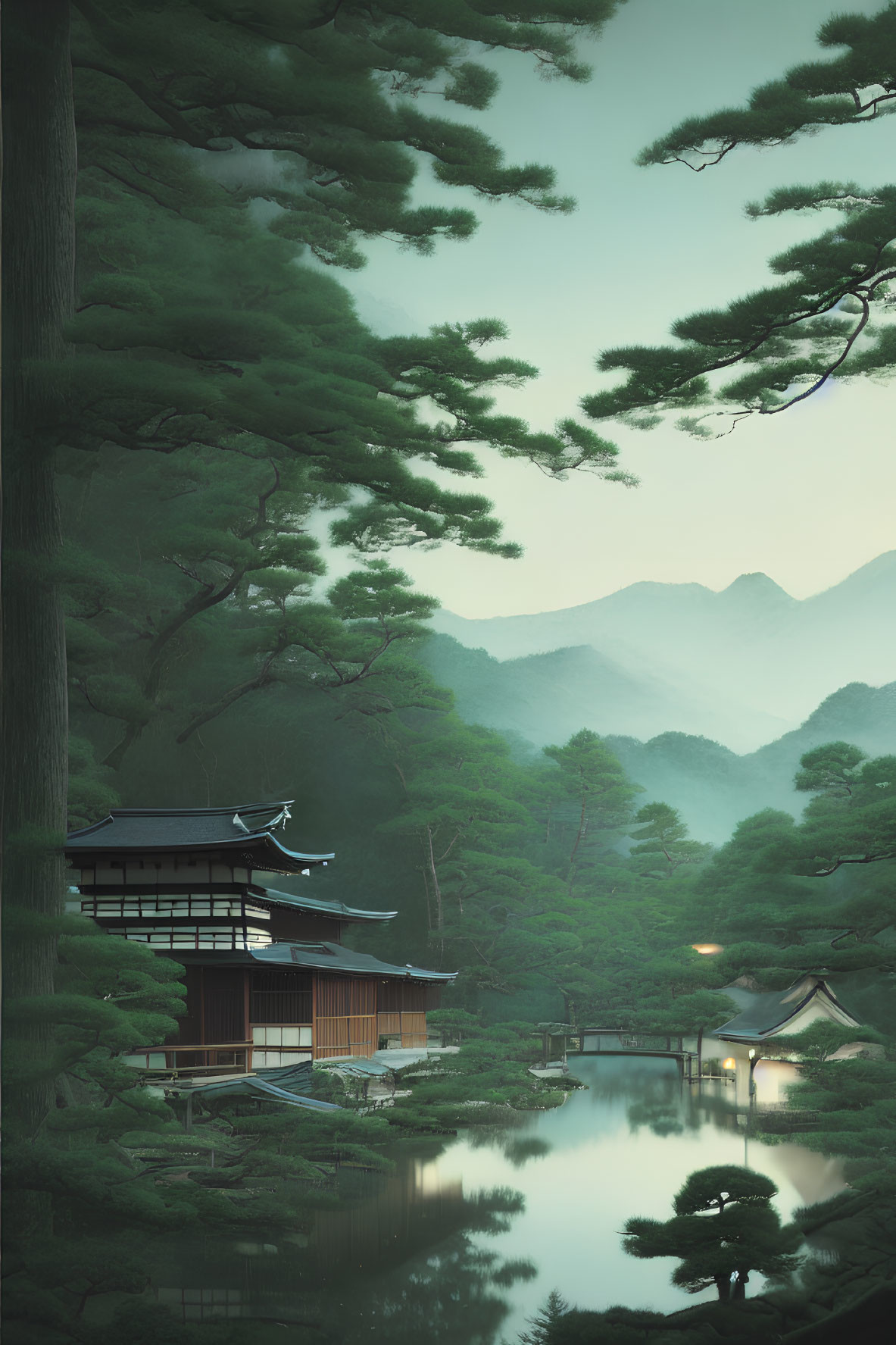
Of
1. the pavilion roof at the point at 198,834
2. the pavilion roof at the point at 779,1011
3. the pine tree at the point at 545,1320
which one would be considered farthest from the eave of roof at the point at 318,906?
the pine tree at the point at 545,1320

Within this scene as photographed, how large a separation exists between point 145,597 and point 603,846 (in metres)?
2.95

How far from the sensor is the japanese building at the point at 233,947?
5.75 meters

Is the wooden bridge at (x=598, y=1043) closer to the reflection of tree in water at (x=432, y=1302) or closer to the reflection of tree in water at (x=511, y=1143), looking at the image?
the reflection of tree in water at (x=511, y=1143)

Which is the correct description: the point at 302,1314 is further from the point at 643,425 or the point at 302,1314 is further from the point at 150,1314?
the point at 643,425

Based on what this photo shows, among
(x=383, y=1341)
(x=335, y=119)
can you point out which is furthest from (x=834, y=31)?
(x=383, y=1341)

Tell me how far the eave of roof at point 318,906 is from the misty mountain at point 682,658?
1264 millimetres

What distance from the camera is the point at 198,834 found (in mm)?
5855

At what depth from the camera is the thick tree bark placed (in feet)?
17.4

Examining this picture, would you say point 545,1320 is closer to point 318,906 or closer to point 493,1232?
point 493,1232

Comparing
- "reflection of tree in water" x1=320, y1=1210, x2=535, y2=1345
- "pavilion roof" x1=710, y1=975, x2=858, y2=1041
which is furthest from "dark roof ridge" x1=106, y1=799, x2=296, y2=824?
"pavilion roof" x1=710, y1=975, x2=858, y2=1041

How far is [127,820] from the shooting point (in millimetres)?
5824

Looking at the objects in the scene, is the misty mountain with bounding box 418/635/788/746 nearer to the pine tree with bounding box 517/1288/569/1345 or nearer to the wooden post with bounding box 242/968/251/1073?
the wooden post with bounding box 242/968/251/1073

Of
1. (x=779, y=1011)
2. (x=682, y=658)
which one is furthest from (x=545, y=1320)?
(x=682, y=658)

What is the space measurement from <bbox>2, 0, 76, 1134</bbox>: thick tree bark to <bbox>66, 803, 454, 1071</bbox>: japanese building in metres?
0.45
